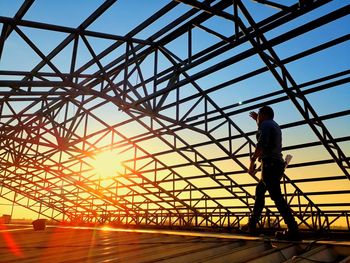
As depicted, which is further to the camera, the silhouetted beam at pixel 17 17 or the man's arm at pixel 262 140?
the silhouetted beam at pixel 17 17

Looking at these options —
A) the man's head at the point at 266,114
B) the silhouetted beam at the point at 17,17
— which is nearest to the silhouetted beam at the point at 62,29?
the silhouetted beam at the point at 17,17

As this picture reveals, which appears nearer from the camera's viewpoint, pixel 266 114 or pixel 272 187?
pixel 272 187

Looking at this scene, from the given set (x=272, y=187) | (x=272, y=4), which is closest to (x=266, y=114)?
(x=272, y=187)

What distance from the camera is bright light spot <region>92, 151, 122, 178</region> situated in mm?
14984

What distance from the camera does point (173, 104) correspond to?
31.8ft

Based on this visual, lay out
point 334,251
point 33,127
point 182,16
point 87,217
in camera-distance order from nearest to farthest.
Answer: point 334,251 → point 182,16 → point 33,127 → point 87,217

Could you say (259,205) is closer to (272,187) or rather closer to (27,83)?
(272,187)

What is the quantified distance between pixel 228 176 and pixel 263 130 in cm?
913

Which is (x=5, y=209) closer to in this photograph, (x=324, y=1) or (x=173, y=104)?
(x=173, y=104)

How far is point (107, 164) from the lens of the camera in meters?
16.1

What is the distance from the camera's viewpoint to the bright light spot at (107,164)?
590 inches

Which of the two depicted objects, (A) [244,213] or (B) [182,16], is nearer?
(B) [182,16]

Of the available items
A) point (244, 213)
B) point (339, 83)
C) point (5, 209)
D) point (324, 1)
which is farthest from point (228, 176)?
point (5, 209)

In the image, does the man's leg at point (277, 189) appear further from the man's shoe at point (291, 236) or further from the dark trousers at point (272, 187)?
the man's shoe at point (291, 236)
